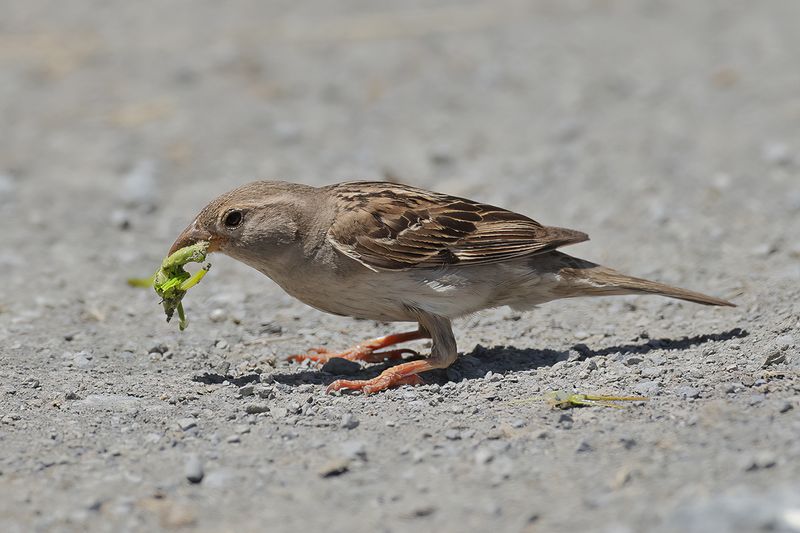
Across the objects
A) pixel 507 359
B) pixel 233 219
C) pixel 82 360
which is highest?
pixel 233 219

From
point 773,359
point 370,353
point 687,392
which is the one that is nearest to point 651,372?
point 687,392

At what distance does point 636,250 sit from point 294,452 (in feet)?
16.9

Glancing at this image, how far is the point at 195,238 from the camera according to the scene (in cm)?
720

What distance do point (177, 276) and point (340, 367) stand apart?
123cm

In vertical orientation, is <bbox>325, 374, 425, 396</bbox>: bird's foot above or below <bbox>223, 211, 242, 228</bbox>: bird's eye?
below

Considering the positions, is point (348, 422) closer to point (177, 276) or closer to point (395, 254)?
point (395, 254)

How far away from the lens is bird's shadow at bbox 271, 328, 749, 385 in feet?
24.0

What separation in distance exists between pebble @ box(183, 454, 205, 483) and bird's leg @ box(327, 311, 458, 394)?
1.55m

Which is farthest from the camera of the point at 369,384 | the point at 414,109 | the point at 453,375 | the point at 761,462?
the point at 414,109

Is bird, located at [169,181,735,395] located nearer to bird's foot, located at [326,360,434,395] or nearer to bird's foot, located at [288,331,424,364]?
bird's foot, located at [326,360,434,395]

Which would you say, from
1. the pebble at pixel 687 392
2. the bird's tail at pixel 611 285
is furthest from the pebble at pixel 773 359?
the bird's tail at pixel 611 285

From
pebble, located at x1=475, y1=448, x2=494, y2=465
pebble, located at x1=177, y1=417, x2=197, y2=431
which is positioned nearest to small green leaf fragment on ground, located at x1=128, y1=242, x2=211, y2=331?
pebble, located at x1=177, y1=417, x2=197, y2=431

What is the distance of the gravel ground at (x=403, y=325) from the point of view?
5.13 meters

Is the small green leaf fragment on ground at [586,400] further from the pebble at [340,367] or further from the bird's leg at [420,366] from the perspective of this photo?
the pebble at [340,367]
